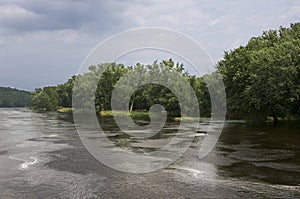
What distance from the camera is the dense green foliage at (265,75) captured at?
33938 millimetres

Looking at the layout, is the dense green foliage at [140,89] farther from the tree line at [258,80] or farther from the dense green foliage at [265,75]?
the dense green foliage at [265,75]

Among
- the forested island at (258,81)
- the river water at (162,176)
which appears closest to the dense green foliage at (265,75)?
the forested island at (258,81)

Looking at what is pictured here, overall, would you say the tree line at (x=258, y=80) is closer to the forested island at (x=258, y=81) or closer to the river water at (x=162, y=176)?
the forested island at (x=258, y=81)

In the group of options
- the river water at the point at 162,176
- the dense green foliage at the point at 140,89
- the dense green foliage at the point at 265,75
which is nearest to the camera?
the river water at the point at 162,176

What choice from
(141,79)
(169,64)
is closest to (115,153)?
(169,64)

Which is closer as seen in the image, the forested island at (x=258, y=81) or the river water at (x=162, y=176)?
the river water at (x=162, y=176)

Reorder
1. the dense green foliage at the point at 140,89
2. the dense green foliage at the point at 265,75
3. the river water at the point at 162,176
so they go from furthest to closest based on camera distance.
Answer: the dense green foliage at the point at 140,89
the dense green foliage at the point at 265,75
the river water at the point at 162,176

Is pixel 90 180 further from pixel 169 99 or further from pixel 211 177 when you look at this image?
pixel 169 99

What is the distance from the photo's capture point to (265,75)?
1421 inches

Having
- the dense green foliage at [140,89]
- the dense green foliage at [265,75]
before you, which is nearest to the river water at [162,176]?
the dense green foliage at [265,75]

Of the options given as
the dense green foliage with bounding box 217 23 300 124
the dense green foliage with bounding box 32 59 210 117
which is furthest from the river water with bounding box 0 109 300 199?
the dense green foliage with bounding box 32 59 210 117

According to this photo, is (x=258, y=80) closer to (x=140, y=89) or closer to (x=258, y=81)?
(x=258, y=81)

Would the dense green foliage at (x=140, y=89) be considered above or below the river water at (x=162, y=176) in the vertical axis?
above

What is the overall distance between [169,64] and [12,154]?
5417cm
